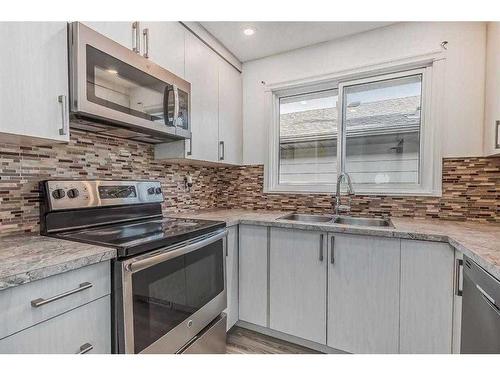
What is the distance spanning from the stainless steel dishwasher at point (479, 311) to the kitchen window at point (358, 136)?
0.94 meters

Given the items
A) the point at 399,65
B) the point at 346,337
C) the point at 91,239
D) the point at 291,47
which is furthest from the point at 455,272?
the point at 291,47

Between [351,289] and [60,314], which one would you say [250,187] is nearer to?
[351,289]

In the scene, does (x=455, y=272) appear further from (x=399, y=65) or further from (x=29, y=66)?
(x=29, y=66)

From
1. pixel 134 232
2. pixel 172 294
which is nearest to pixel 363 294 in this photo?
pixel 172 294

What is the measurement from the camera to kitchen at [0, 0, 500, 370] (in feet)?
3.37

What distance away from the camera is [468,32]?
183 cm

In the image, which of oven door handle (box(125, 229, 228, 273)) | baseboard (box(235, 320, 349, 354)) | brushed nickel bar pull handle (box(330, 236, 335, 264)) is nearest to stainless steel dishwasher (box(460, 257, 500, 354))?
brushed nickel bar pull handle (box(330, 236, 335, 264))

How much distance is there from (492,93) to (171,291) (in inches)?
86.7

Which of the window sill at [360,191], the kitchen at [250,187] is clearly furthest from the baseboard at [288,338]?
the window sill at [360,191]

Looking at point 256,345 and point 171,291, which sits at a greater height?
point 171,291

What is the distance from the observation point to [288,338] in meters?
1.89

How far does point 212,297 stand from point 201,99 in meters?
1.42

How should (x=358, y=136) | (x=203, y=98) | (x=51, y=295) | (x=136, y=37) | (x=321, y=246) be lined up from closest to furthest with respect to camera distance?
(x=51, y=295)
(x=136, y=37)
(x=321, y=246)
(x=203, y=98)
(x=358, y=136)

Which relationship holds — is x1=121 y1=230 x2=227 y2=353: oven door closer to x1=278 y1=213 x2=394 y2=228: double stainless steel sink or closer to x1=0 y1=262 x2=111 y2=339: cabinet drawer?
x1=0 y1=262 x2=111 y2=339: cabinet drawer
